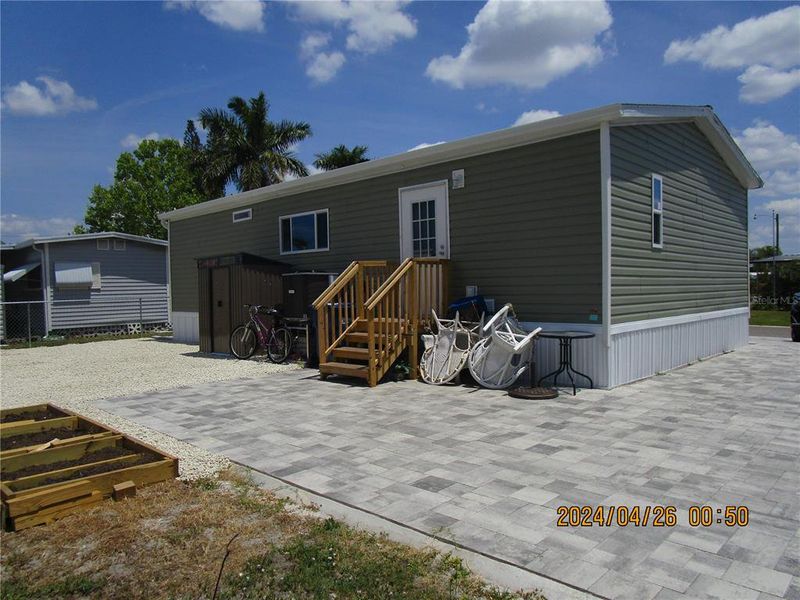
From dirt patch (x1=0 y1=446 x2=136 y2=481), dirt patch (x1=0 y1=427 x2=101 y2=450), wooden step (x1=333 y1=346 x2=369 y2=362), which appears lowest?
dirt patch (x1=0 y1=446 x2=136 y2=481)

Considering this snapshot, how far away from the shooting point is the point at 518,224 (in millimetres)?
7535

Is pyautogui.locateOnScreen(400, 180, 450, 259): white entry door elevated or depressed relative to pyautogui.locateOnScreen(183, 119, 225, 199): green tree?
depressed

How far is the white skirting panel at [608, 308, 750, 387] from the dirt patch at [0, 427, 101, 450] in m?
5.61

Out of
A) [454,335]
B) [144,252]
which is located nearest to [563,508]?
[454,335]

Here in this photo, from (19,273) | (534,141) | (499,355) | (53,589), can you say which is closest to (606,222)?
(534,141)

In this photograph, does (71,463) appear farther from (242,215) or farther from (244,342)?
(242,215)

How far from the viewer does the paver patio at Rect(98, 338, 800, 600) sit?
8.61ft

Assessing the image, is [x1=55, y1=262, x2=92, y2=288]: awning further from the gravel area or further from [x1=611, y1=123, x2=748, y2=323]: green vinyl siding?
[x1=611, y1=123, x2=748, y2=323]: green vinyl siding

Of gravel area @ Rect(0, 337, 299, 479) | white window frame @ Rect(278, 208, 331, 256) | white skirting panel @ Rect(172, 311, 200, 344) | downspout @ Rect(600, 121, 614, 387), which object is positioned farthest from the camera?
white skirting panel @ Rect(172, 311, 200, 344)

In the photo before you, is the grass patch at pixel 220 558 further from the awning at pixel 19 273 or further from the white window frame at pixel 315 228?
the awning at pixel 19 273

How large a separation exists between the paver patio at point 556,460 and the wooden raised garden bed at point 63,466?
0.72 meters

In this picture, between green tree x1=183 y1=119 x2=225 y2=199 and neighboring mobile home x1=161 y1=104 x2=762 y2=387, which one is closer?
neighboring mobile home x1=161 y1=104 x2=762 y2=387

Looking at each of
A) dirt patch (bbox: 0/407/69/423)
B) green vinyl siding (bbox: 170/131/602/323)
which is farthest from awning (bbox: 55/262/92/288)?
dirt patch (bbox: 0/407/69/423)

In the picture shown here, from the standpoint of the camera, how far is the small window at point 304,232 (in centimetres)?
1066
